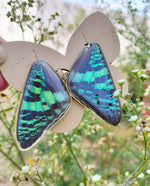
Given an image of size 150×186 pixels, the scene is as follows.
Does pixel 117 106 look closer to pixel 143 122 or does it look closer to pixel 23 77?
pixel 143 122

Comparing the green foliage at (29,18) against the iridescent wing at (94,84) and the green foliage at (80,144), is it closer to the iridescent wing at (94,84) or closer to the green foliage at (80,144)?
the green foliage at (80,144)

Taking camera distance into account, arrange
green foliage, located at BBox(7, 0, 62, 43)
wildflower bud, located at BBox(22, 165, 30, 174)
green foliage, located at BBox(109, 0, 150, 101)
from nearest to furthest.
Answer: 1. wildflower bud, located at BBox(22, 165, 30, 174)
2. green foliage, located at BBox(7, 0, 62, 43)
3. green foliage, located at BBox(109, 0, 150, 101)

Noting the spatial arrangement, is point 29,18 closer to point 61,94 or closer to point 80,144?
point 61,94

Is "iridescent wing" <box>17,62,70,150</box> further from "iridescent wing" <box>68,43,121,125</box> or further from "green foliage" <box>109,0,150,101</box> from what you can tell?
"green foliage" <box>109,0,150,101</box>

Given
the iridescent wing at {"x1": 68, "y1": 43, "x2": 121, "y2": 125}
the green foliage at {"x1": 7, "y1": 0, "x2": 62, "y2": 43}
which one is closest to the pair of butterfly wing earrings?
the iridescent wing at {"x1": 68, "y1": 43, "x2": 121, "y2": 125}

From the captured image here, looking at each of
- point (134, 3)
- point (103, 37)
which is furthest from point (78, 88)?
point (134, 3)

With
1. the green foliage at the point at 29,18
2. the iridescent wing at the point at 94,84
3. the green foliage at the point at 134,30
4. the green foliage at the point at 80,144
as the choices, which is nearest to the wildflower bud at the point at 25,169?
the green foliage at the point at 80,144
